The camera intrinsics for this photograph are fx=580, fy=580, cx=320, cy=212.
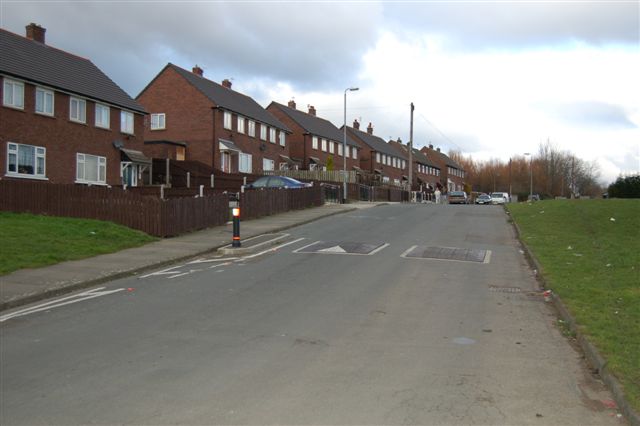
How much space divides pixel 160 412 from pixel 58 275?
7.74 metres

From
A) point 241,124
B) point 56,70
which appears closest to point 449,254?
point 56,70

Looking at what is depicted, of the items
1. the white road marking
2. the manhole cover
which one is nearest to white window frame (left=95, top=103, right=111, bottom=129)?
the manhole cover

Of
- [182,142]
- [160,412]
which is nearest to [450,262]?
[160,412]

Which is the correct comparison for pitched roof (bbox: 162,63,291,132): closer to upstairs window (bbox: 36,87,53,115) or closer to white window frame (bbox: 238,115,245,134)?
white window frame (bbox: 238,115,245,134)

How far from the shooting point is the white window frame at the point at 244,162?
46469mm

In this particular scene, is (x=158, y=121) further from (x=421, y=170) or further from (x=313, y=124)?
(x=421, y=170)

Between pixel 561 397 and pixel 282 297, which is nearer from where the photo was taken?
pixel 561 397

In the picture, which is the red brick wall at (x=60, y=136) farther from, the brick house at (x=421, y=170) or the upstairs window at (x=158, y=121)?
the brick house at (x=421, y=170)

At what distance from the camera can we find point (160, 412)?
4.77 meters

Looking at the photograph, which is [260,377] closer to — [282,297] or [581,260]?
[282,297]

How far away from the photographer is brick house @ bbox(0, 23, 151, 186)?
26406 millimetres

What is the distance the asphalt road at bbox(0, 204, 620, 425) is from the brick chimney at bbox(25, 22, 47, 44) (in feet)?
83.0

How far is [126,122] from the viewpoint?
34.2 metres

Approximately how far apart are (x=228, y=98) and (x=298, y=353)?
43.7 meters
